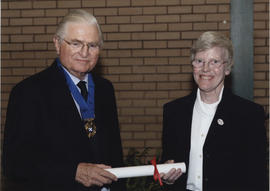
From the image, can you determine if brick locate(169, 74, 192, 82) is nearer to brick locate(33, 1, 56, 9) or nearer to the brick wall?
the brick wall

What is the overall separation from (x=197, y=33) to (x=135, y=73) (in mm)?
902

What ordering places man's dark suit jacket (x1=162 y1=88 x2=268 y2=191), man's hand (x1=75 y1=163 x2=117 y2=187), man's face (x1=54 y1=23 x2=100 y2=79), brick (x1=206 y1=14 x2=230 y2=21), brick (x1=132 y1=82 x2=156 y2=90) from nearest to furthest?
man's hand (x1=75 y1=163 x2=117 y2=187), man's face (x1=54 y1=23 x2=100 y2=79), man's dark suit jacket (x1=162 y1=88 x2=268 y2=191), brick (x1=206 y1=14 x2=230 y2=21), brick (x1=132 y1=82 x2=156 y2=90)

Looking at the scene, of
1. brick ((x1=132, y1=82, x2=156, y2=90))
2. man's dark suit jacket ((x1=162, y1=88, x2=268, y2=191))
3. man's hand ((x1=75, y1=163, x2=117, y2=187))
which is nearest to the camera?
man's hand ((x1=75, y1=163, x2=117, y2=187))

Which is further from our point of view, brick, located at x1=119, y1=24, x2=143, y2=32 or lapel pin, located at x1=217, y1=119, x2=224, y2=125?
brick, located at x1=119, y1=24, x2=143, y2=32

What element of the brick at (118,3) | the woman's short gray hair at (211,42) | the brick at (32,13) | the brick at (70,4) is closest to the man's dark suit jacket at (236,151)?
the woman's short gray hair at (211,42)

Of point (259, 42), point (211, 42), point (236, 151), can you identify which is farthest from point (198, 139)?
point (259, 42)

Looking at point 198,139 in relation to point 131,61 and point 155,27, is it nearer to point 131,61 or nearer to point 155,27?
point 131,61

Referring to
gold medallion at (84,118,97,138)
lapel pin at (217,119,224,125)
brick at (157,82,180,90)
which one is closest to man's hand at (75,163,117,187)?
gold medallion at (84,118,97,138)

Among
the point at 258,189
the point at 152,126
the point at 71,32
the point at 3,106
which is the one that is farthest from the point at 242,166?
the point at 3,106

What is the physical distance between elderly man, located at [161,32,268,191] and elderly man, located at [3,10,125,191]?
616mm

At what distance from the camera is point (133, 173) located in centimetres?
231

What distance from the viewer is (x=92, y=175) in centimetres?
220

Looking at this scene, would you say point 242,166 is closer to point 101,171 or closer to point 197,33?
point 101,171

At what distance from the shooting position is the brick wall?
4234mm
